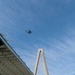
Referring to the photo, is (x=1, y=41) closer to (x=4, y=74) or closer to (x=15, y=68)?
(x=15, y=68)

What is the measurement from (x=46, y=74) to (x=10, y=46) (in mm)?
22612

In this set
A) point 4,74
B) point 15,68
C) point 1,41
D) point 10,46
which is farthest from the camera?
point 4,74

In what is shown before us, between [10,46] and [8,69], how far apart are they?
1522cm

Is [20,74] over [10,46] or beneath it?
over

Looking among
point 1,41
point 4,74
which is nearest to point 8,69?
point 4,74

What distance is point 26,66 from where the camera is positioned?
4978 cm

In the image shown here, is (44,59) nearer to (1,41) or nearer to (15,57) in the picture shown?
(15,57)

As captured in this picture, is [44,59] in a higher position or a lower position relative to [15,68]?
higher

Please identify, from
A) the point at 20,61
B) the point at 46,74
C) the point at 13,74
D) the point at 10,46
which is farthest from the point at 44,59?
the point at 10,46

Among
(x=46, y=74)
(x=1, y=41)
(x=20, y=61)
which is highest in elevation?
(x=46, y=74)

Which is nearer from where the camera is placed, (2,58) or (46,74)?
(2,58)

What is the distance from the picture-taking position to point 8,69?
163 feet

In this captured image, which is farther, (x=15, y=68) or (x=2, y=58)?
(x=15, y=68)

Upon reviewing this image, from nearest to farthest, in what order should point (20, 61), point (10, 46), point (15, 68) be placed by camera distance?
1. point (10, 46)
2. point (20, 61)
3. point (15, 68)
